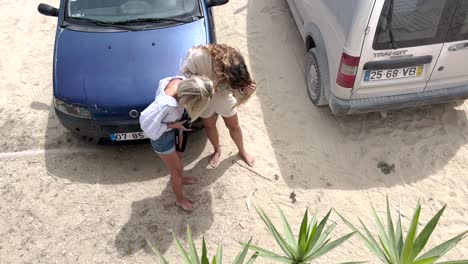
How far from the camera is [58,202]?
4637 millimetres

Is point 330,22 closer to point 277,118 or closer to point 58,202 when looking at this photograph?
point 277,118

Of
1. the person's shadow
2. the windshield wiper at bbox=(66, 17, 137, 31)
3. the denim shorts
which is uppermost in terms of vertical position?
the windshield wiper at bbox=(66, 17, 137, 31)

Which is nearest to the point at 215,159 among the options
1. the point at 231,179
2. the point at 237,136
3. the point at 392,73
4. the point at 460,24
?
the point at 231,179

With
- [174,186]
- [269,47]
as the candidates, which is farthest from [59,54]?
[269,47]

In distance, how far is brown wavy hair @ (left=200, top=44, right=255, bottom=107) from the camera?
11.8ft

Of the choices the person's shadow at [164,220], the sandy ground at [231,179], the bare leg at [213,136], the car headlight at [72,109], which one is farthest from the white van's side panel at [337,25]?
the car headlight at [72,109]

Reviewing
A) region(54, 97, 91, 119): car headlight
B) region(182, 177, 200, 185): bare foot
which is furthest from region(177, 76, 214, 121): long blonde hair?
region(54, 97, 91, 119): car headlight

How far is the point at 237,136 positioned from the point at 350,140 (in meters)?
1.42

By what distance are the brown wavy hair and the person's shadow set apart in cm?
140

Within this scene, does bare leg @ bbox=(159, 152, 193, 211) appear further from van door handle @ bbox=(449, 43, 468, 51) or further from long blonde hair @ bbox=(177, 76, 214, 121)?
van door handle @ bbox=(449, 43, 468, 51)

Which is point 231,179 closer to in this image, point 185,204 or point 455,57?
point 185,204

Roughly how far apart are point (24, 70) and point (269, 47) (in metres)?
3.70

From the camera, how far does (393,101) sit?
4.67 metres

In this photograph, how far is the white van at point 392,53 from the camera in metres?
4.11
